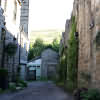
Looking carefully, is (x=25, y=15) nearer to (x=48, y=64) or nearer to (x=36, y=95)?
(x=48, y=64)

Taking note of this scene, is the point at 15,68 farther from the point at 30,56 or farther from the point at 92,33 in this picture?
the point at 30,56

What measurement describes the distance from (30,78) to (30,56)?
5962 mm

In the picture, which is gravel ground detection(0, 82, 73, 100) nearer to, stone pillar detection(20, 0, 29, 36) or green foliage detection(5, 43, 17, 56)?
green foliage detection(5, 43, 17, 56)

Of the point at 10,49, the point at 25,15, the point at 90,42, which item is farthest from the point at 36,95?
the point at 25,15

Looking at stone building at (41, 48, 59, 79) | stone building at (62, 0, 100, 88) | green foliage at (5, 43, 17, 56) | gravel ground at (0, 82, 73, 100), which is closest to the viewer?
stone building at (62, 0, 100, 88)

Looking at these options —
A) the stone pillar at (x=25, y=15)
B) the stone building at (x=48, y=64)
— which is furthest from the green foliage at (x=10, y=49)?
the stone pillar at (x=25, y=15)

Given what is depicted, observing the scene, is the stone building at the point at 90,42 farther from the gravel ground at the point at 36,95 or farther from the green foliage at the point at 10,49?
the green foliage at the point at 10,49

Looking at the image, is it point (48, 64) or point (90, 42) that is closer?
point (90, 42)

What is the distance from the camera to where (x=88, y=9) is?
7707 mm

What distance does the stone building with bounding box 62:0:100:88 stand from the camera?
623 centimetres

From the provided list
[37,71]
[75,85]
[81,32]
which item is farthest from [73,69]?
[37,71]

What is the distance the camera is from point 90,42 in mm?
7195

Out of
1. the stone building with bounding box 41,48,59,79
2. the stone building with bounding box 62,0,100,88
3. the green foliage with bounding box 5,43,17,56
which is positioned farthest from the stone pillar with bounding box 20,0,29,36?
the stone building with bounding box 62,0,100,88

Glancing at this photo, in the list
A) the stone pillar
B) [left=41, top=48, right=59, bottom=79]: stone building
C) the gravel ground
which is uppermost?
the stone pillar
